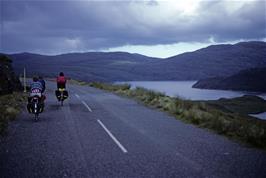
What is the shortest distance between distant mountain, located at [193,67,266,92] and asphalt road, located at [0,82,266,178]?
501 feet

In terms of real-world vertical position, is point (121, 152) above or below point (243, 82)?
above

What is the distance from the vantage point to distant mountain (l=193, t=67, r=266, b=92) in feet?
535

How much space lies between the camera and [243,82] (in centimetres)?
17288

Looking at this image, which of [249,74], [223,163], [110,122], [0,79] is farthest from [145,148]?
[249,74]

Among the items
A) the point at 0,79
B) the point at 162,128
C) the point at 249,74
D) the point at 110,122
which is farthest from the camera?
the point at 249,74

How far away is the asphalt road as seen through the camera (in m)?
7.38

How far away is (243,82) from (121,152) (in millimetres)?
173141

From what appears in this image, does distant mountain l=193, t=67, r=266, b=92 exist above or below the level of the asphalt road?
below

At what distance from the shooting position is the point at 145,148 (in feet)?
31.3

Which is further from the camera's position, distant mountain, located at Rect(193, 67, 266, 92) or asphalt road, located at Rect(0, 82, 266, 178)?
distant mountain, located at Rect(193, 67, 266, 92)

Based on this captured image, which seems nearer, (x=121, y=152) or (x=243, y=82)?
(x=121, y=152)

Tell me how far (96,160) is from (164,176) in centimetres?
192

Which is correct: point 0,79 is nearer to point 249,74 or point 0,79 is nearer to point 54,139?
point 54,139

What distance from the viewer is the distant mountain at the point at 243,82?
163000 mm
